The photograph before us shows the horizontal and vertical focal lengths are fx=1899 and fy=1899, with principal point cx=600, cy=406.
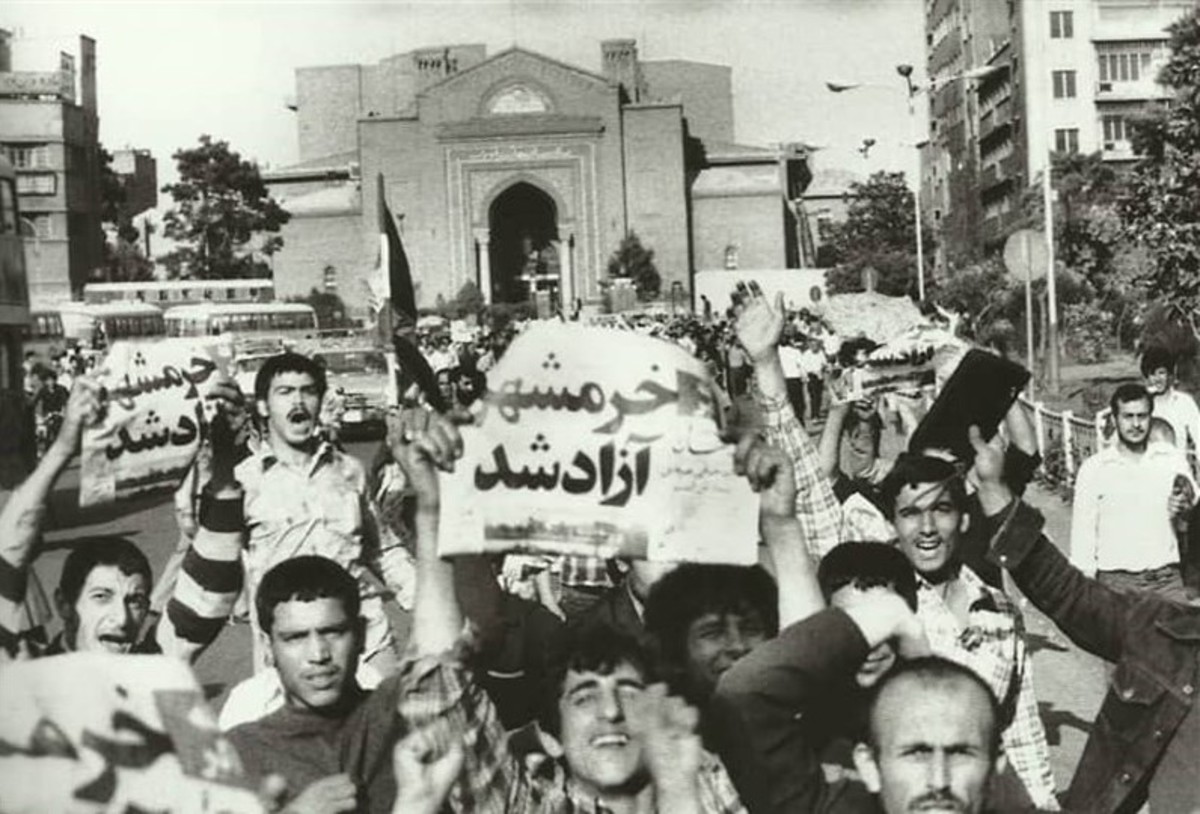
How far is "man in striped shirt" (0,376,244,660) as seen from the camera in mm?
3779

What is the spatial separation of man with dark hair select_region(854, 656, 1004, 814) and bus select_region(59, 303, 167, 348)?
54.2ft

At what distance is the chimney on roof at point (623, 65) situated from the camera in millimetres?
84375

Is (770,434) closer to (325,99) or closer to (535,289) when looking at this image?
(535,289)

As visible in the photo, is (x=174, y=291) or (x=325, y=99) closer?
(x=174, y=291)

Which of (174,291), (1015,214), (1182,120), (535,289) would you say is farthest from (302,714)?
(535,289)

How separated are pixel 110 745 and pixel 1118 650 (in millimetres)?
2205

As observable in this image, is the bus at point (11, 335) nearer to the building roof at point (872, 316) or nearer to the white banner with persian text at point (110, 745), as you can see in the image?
the white banner with persian text at point (110, 745)

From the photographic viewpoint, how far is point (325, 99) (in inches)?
3602

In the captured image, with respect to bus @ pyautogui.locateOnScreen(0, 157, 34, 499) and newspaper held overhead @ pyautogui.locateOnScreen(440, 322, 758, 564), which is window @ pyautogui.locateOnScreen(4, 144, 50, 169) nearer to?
bus @ pyautogui.locateOnScreen(0, 157, 34, 499)

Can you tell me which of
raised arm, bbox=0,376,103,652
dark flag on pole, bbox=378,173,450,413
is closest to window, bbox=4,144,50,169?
dark flag on pole, bbox=378,173,450,413

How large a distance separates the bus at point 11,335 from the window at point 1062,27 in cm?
4233

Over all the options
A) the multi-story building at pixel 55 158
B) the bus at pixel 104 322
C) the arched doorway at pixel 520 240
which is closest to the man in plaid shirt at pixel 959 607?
the multi-story building at pixel 55 158

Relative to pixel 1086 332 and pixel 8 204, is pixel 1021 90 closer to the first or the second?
pixel 1086 332

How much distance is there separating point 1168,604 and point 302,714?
1821mm
